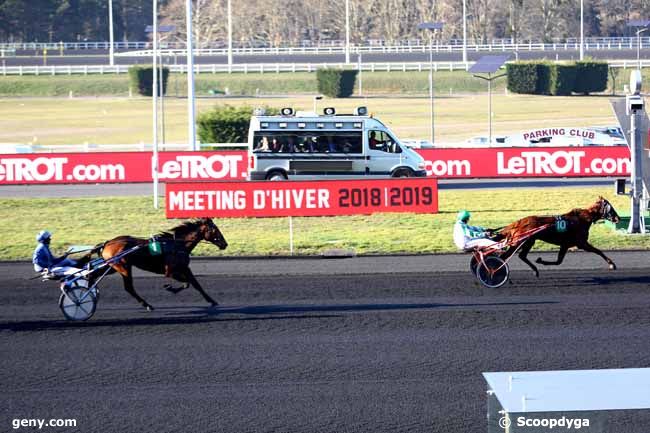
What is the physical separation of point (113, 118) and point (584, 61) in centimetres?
2891

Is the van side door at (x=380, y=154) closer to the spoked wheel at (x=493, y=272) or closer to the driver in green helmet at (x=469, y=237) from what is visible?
the driver in green helmet at (x=469, y=237)

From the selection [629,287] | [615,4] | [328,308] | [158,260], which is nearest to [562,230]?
[629,287]

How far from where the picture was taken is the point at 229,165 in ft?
97.5

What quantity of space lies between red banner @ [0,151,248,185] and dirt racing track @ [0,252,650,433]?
12867 mm

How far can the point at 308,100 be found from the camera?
59.9 meters

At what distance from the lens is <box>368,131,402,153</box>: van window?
26.1 meters

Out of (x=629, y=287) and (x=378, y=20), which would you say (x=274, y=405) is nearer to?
(x=629, y=287)

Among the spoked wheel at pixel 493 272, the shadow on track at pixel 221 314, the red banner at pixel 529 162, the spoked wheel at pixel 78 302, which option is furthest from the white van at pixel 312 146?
the spoked wheel at pixel 78 302

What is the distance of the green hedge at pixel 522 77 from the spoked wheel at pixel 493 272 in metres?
48.6

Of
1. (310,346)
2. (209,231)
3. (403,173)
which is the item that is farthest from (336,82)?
(310,346)

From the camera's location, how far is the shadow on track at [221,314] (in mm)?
13008

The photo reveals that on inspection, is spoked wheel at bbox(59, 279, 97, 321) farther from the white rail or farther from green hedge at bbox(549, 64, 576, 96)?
the white rail

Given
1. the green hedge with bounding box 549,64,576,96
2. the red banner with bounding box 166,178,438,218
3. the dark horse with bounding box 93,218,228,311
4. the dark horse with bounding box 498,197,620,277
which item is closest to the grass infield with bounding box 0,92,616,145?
the green hedge with bounding box 549,64,576,96

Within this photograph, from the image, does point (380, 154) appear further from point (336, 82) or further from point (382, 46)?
point (382, 46)
